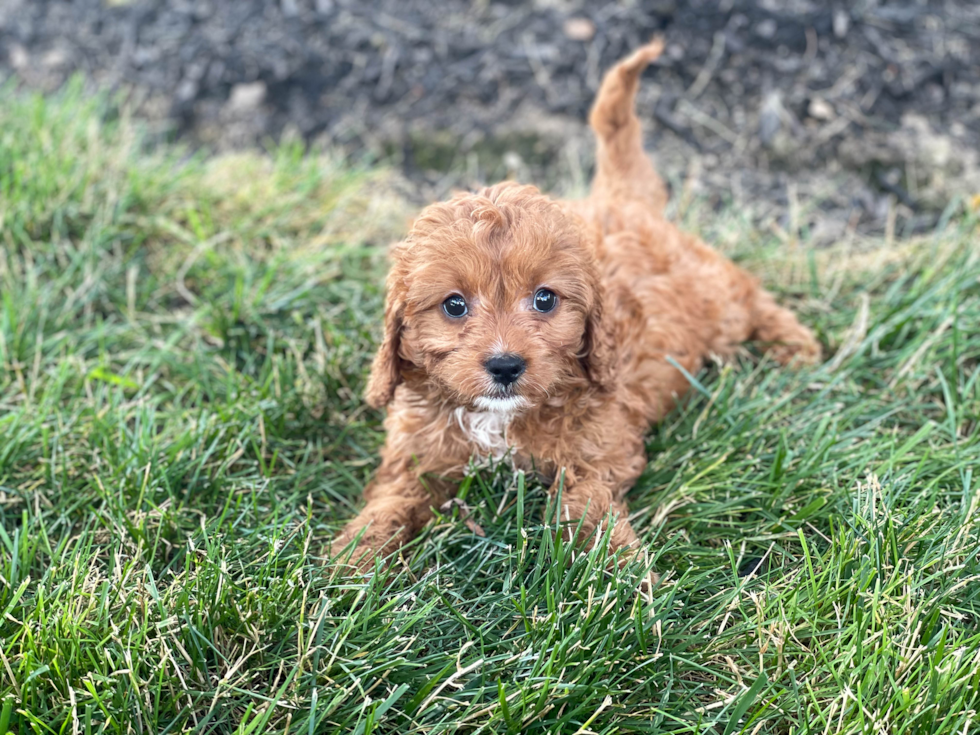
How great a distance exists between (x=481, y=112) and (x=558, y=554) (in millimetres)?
3872

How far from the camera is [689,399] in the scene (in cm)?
403

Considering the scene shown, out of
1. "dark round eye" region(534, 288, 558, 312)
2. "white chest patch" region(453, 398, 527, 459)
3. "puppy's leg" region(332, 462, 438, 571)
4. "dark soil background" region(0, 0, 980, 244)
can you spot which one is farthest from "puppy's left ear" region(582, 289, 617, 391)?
"dark soil background" region(0, 0, 980, 244)

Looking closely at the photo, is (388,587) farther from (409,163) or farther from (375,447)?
(409,163)

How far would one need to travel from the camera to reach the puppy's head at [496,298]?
2.84 metres

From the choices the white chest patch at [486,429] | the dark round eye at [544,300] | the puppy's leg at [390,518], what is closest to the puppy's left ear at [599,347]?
the dark round eye at [544,300]

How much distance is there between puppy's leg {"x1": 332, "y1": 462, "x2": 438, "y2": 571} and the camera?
3180 millimetres

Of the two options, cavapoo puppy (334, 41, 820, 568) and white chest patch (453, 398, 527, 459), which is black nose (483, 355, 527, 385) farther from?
white chest patch (453, 398, 527, 459)

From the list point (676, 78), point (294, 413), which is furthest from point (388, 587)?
point (676, 78)

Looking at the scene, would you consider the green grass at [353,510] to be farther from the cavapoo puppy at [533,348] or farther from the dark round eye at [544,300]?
the dark round eye at [544,300]

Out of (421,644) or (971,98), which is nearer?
(421,644)

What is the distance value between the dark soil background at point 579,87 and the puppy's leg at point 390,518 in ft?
9.01

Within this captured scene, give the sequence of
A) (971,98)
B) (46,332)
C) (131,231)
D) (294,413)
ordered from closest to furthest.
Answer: (294,413)
(46,332)
(131,231)
(971,98)

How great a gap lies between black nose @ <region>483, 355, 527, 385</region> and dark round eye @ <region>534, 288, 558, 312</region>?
0.28m

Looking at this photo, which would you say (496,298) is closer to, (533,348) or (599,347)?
(533,348)
